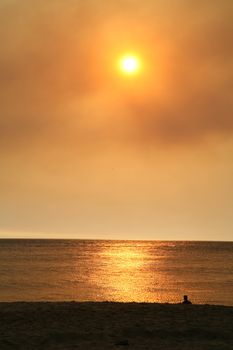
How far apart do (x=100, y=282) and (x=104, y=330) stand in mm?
37484

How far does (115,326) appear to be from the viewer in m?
18.0

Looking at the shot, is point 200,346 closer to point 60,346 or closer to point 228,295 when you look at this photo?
point 60,346

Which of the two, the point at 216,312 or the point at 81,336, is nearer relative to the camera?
the point at 81,336

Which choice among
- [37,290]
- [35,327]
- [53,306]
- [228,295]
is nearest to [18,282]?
[37,290]

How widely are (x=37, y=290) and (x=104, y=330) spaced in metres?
27.0

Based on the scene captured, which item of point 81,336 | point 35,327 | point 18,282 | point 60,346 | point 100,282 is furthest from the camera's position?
point 100,282

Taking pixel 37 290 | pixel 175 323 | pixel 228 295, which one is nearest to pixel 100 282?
pixel 37 290

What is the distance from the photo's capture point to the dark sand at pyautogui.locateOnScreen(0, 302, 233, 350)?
1601cm

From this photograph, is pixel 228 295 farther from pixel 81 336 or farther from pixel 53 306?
pixel 81 336

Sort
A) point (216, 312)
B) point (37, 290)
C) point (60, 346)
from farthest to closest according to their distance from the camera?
1. point (37, 290)
2. point (216, 312)
3. point (60, 346)

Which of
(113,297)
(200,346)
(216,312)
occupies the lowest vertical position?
(200,346)

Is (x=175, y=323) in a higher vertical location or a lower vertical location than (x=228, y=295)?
lower

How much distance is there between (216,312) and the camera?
21.0 metres

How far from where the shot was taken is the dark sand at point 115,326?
52.5ft
